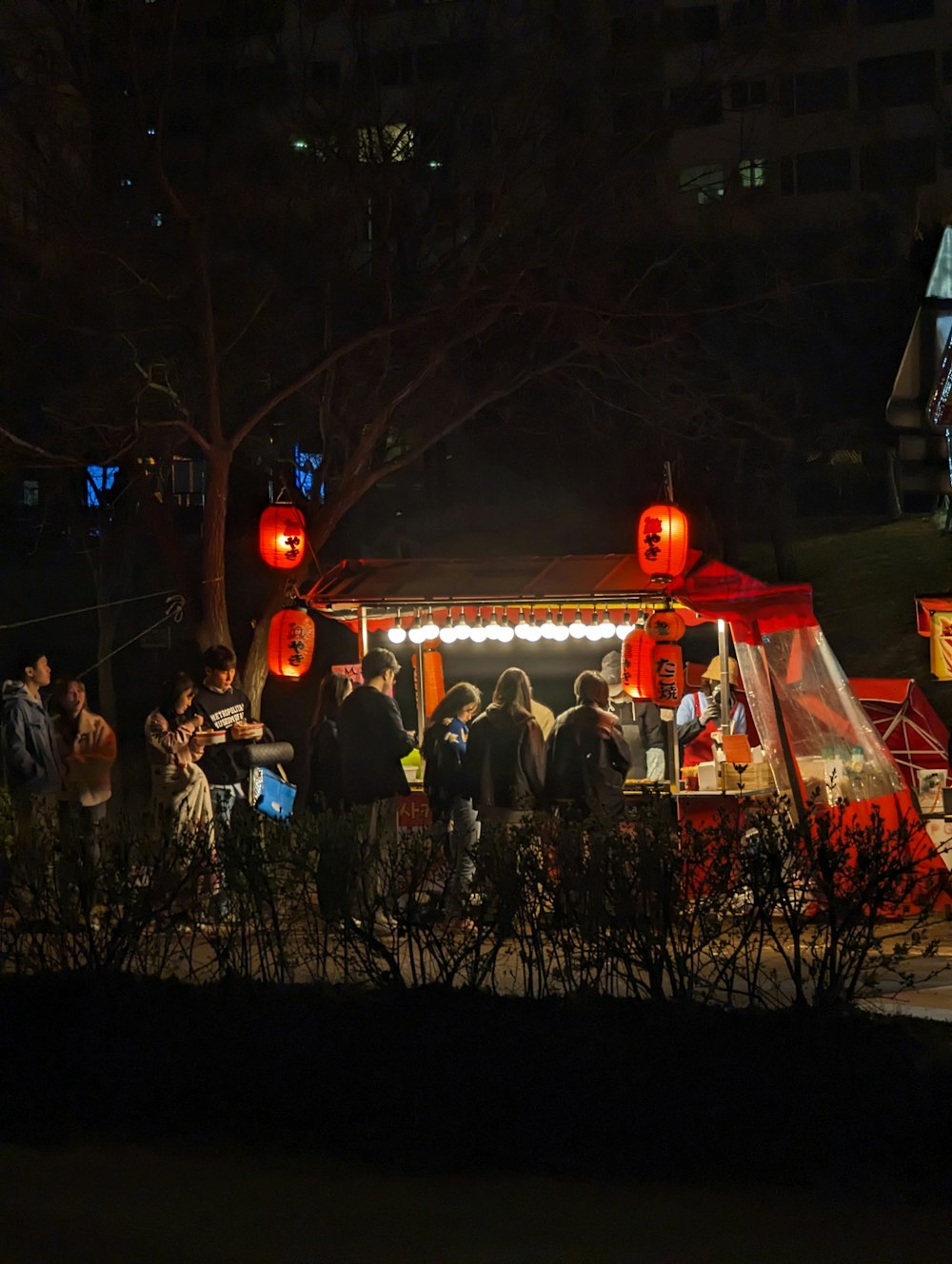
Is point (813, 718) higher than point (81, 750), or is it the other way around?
point (813, 718)

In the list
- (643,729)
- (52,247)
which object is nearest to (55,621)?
(52,247)

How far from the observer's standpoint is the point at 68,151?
15.4m

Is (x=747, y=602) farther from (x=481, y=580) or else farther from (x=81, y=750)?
(x=81, y=750)

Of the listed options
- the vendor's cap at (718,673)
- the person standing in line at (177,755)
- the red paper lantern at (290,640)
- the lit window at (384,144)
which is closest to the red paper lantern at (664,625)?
the vendor's cap at (718,673)

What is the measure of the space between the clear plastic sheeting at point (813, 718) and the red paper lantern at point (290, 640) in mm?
4286

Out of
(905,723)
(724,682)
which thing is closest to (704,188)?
(724,682)

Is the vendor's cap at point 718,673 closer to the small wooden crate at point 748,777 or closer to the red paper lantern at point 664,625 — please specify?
the red paper lantern at point 664,625

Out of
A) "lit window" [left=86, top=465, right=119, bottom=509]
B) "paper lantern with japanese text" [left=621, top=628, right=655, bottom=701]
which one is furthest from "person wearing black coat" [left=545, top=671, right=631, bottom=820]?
"lit window" [left=86, top=465, right=119, bottom=509]

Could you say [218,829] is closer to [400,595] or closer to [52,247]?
[400,595]

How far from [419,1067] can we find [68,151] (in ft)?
39.9

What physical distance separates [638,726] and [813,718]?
2.62 m

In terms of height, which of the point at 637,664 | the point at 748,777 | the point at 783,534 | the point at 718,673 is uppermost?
the point at 783,534

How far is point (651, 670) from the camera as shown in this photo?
43.4ft

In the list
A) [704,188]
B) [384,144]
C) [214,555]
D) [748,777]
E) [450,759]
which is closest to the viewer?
[450,759]
